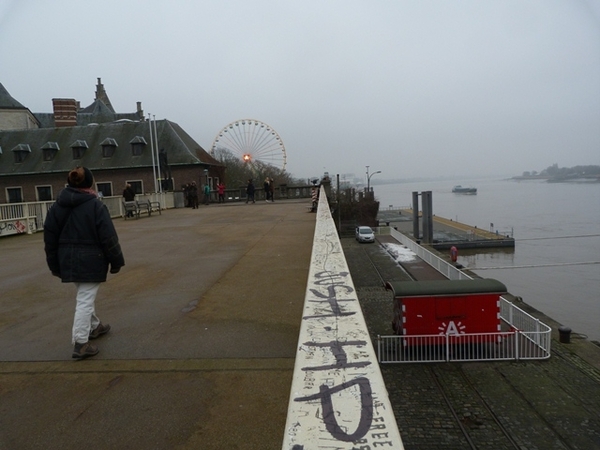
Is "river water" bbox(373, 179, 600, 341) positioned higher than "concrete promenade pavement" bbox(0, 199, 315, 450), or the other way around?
"concrete promenade pavement" bbox(0, 199, 315, 450)

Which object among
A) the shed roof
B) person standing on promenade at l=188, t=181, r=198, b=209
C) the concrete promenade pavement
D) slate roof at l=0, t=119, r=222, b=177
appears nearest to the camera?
the concrete promenade pavement

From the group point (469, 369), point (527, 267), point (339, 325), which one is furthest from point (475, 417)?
point (527, 267)

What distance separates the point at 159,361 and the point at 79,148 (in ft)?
135

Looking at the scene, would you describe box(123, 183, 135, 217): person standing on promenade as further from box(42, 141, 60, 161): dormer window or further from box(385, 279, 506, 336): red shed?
box(42, 141, 60, 161): dormer window

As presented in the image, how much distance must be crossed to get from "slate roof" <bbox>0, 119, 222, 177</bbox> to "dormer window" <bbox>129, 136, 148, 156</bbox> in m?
0.23

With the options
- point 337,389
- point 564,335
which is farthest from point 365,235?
point 337,389

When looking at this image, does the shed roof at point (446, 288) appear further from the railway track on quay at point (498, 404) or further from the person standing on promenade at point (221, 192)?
the person standing on promenade at point (221, 192)

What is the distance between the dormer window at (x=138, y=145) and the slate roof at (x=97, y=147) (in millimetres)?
234

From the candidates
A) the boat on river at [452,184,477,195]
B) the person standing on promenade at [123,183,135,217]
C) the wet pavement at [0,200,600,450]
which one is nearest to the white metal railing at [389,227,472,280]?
the wet pavement at [0,200,600,450]

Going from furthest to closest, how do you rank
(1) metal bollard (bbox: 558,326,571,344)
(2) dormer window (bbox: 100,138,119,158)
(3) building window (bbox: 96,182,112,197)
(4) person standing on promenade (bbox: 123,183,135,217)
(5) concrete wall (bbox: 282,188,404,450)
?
(2) dormer window (bbox: 100,138,119,158) < (3) building window (bbox: 96,182,112,197) < (4) person standing on promenade (bbox: 123,183,135,217) < (1) metal bollard (bbox: 558,326,571,344) < (5) concrete wall (bbox: 282,188,404,450)

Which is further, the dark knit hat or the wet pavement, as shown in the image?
the dark knit hat

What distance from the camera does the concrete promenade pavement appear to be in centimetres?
275

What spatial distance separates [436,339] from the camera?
47.9 ft

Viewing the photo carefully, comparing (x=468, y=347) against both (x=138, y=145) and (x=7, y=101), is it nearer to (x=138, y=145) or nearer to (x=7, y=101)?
(x=138, y=145)
